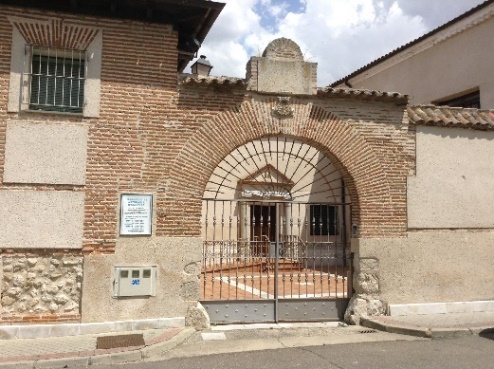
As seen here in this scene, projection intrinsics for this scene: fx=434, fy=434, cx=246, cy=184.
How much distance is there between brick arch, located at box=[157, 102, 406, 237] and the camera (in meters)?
6.91

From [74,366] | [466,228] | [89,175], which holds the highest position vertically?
[89,175]

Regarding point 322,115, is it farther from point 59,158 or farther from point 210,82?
point 59,158

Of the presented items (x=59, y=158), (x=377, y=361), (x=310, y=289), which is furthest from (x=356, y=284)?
(x=59, y=158)

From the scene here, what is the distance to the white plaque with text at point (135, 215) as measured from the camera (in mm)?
6656

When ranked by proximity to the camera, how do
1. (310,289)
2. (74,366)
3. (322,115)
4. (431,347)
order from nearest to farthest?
1. (74,366)
2. (431,347)
3. (322,115)
4. (310,289)

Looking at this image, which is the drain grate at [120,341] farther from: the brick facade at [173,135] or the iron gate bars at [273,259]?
the iron gate bars at [273,259]

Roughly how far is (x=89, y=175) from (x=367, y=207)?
465 centimetres

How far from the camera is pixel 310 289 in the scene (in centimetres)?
1040

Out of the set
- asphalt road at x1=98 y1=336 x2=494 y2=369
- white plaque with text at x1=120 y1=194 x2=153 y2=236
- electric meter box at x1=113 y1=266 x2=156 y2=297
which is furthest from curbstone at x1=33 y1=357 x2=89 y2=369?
white plaque with text at x1=120 y1=194 x2=153 y2=236

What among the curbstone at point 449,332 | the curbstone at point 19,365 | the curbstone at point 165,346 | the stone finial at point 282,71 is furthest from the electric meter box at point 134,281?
the curbstone at point 449,332

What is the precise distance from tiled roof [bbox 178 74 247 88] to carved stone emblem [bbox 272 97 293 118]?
701 millimetres

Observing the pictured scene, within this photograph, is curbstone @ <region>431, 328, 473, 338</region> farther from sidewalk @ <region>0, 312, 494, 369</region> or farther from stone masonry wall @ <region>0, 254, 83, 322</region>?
stone masonry wall @ <region>0, 254, 83, 322</region>

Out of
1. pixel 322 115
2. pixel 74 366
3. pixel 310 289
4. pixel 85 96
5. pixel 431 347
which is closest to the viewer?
pixel 74 366

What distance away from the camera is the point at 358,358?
18.5 feet
